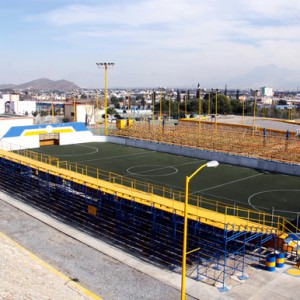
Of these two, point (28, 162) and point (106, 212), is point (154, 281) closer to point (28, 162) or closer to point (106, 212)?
point (106, 212)

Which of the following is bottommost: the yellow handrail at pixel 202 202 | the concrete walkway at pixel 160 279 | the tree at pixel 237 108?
the concrete walkway at pixel 160 279

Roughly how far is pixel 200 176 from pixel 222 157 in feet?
20.0

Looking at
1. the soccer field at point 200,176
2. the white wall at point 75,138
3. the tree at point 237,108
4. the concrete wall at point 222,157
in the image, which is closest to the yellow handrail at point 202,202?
the soccer field at point 200,176

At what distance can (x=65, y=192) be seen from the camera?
22828 mm

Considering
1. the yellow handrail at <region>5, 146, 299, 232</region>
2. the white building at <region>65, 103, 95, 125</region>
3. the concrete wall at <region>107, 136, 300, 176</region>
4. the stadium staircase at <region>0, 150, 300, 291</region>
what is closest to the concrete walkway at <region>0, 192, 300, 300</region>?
the stadium staircase at <region>0, 150, 300, 291</region>

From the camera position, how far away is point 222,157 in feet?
111

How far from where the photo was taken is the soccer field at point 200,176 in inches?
891

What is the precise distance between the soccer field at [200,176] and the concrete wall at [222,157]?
2.70 ft

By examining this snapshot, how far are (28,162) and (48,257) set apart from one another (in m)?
9.58

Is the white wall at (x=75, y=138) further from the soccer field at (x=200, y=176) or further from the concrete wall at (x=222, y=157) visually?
the concrete wall at (x=222, y=157)

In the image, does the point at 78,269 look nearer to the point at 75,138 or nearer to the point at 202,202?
the point at 202,202

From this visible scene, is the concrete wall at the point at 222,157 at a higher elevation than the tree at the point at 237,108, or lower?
lower

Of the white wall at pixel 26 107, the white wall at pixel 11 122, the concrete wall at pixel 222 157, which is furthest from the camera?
the white wall at pixel 26 107

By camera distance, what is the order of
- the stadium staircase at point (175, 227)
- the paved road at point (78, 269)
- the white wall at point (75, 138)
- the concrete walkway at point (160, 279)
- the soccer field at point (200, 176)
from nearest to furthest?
the concrete walkway at point (160, 279) → the paved road at point (78, 269) → the stadium staircase at point (175, 227) → the soccer field at point (200, 176) → the white wall at point (75, 138)
